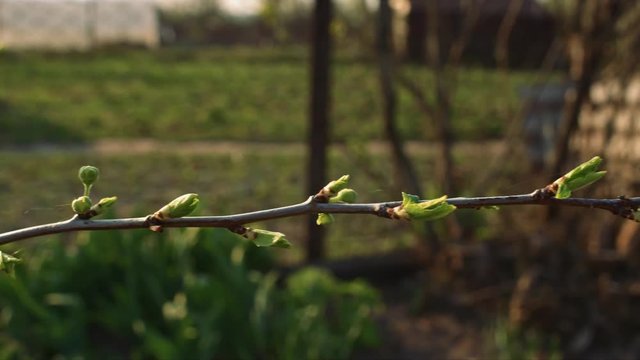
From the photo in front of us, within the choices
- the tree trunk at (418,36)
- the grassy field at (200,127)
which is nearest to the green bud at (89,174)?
the grassy field at (200,127)

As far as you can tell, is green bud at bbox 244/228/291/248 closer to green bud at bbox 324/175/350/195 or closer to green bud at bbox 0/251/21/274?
green bud at bbox 324/175/350/195

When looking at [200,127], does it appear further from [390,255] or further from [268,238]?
[268,238]

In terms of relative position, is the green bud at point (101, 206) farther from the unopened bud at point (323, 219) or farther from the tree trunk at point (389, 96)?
the tree trunk at point (389, 96)

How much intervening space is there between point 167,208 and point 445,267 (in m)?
3.10

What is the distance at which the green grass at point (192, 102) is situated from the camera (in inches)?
362

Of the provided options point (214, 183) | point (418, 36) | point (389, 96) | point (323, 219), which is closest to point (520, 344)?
point (389, 96)

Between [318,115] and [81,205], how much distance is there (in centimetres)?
322

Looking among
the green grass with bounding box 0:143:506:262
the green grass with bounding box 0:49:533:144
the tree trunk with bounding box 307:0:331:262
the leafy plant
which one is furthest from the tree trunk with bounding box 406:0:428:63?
the leafy plant

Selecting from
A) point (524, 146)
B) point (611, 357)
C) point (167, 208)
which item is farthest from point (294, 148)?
point (167, 208)

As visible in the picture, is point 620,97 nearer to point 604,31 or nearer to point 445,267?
point 604,31

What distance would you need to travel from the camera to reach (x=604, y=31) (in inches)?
142

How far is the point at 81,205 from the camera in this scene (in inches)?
33.8

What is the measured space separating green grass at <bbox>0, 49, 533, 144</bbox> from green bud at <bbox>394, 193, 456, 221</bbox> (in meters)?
5.86

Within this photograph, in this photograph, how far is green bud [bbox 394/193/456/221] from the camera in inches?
31.5
